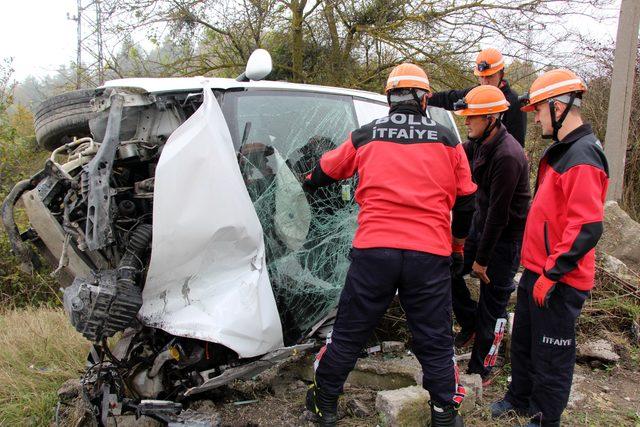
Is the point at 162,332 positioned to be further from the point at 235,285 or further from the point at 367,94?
the point at 367,94

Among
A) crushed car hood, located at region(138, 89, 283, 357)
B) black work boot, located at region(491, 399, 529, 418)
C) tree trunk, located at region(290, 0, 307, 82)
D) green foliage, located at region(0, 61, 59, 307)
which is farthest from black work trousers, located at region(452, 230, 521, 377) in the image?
tree trunk, located at region(290, 0, 307, 82)

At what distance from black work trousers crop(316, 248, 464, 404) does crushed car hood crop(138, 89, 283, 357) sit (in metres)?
0.36

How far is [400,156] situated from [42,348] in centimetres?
294

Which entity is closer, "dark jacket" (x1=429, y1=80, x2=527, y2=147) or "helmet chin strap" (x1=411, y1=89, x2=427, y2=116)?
"helmet chin strap" (x1=411, y1=89, x2=427, y2=116)

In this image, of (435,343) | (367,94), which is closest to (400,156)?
(435,343)

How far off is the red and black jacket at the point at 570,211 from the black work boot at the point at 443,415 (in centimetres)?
79

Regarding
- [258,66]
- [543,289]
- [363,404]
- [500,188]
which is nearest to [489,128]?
[500,188]

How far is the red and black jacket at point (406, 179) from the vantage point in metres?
2.38

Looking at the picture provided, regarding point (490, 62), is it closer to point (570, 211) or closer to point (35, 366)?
point (570, 211)

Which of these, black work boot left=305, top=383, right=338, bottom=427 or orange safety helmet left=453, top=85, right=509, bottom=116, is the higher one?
orange safety helmet left=453, top=85, right=509, bottom=116

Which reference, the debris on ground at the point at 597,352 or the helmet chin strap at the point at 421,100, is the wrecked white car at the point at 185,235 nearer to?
the helmet chin strap at the point at 421,100

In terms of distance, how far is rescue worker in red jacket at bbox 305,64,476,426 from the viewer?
2371mm

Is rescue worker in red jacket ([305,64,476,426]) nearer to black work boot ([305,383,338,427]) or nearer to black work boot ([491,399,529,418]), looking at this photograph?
black work boot ([305,383,338,427])

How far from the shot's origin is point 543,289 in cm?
241
